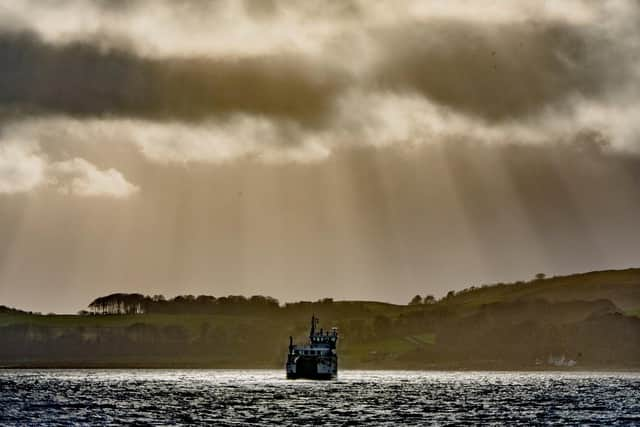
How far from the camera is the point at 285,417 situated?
584 feet

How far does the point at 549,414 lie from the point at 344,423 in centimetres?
3963

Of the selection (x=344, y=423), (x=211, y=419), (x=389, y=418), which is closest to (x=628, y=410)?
(x=389, y=418)

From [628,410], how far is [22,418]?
9318 cm

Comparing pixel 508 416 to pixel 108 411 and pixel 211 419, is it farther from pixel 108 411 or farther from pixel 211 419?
pixel 108 411

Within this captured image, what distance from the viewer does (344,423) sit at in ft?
541

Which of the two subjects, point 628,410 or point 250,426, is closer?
point 250,426

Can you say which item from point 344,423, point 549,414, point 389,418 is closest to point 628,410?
point 549,414

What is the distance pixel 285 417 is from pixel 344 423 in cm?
1552

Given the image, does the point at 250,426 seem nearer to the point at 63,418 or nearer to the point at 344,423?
the point at 344,423

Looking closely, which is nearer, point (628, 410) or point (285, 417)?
point (285, 417)

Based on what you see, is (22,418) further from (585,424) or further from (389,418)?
(585,424)

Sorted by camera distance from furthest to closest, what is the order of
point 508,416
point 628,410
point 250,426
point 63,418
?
1. point 628,410
2. point 508,416
3. point 63,418
4. point 250,426

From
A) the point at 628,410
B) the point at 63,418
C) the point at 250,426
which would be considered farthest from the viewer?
the point at 628,410

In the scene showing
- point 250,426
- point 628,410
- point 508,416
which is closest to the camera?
point 250,426
